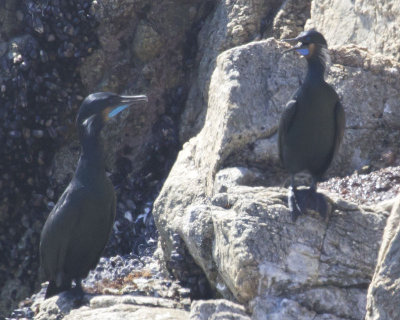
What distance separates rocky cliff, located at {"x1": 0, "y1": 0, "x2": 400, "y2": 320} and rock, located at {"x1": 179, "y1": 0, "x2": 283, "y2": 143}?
18 millimetres

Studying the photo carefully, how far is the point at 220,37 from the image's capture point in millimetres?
9836

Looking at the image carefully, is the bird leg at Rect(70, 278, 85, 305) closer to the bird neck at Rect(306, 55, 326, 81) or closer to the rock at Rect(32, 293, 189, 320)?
the rock at Rect(32, 293, 189, 320)

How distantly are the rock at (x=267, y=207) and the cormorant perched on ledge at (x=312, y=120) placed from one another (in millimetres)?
350

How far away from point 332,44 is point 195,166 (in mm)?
2343

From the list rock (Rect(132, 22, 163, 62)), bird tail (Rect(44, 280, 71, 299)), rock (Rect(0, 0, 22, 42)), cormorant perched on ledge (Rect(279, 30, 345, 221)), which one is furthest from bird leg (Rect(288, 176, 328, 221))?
rock (Rect(0, 0, 22, 42))

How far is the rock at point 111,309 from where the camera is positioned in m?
5.76

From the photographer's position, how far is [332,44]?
9.26 m

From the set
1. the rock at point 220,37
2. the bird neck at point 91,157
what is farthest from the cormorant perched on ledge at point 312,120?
the rock at point 220,37

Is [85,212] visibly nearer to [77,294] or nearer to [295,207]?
[77,294]

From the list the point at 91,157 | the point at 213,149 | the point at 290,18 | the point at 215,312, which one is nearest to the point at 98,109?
the point at 91,157

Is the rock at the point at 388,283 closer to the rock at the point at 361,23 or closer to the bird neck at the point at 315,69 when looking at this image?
the bird neck at the point at 315,69

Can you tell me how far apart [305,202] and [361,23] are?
3762 mm

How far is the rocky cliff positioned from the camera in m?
5.64

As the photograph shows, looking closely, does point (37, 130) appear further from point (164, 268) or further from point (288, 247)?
point (288, 247)
